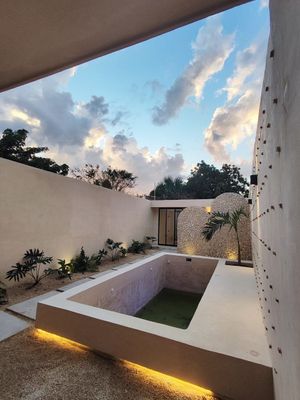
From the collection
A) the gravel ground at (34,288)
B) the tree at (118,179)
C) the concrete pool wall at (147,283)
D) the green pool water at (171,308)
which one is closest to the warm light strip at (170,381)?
the concrete pool wall at (147,283)

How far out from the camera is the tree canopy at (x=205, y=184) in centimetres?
2155

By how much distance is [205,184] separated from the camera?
74.5ft

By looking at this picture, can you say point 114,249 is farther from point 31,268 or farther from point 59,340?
point 59,340

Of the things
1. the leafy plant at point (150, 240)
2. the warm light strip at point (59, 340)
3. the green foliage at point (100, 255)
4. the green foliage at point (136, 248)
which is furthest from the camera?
the leafy plant at point (150, 240)

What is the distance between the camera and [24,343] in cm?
270

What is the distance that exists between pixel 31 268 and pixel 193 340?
440 cm

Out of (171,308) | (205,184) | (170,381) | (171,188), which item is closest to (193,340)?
(170,381)

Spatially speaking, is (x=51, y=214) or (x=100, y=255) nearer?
(x=51, y=214)

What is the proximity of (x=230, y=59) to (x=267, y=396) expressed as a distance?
758cm

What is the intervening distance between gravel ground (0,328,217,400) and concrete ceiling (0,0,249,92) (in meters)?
Answer: 3.54

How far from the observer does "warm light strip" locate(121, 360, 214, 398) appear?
2004 mm

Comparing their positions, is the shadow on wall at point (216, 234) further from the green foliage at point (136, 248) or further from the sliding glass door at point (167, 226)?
the sliding glass door at point (167, 226)

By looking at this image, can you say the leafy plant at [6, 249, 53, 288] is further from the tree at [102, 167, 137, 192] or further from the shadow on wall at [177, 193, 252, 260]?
the tree at [102, 167, 137, 192]

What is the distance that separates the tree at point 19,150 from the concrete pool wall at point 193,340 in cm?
1149
